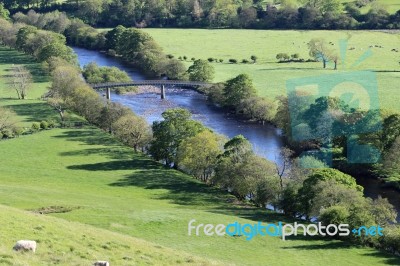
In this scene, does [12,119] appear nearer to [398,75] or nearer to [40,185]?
[40,185]

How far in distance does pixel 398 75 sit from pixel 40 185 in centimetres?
8505

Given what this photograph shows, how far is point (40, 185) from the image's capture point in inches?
2576

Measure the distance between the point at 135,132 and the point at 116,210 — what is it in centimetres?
3378

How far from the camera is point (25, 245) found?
30125 millimetres

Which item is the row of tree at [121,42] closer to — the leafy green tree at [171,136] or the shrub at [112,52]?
the shrub at [112,52]

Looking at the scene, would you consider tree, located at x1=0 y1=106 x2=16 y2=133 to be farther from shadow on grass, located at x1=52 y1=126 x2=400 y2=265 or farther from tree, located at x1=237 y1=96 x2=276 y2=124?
tree, located at x1=237 y1=96 x2=276 y2=124

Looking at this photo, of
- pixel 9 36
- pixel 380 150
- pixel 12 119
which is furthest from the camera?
pixel 9 36

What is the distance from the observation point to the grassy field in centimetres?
12419

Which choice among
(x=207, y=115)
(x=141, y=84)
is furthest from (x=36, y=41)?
(x=207, y=115)

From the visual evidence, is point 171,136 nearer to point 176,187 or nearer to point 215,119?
point 176,187

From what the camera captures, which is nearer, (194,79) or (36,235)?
(36,235)

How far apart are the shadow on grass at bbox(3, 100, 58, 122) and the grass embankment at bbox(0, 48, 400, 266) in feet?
33.3

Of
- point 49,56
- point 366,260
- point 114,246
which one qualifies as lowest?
point 366,260

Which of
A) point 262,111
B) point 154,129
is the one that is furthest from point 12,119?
point 262,111
